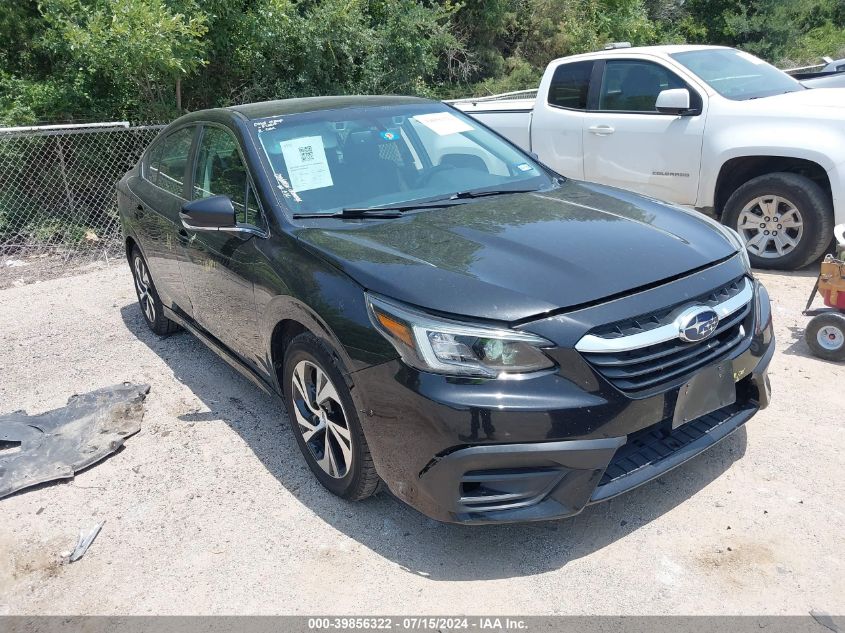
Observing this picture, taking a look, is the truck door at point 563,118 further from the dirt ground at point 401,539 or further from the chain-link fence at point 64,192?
the chain-link fence at point 64,192

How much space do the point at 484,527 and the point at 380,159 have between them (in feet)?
6.42

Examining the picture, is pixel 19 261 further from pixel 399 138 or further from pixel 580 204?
pixel 580 204

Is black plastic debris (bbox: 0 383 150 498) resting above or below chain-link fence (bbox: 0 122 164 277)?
below

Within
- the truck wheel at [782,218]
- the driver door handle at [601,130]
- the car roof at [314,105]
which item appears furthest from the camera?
the driver door handle at [601,130]

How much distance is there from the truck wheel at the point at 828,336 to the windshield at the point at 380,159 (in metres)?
1.90

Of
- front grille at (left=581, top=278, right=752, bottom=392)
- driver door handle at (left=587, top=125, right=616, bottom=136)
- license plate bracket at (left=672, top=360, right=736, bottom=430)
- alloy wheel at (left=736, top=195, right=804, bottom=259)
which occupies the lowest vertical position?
alloy wheel at (left=736, top=195, right=804, bottom=259)

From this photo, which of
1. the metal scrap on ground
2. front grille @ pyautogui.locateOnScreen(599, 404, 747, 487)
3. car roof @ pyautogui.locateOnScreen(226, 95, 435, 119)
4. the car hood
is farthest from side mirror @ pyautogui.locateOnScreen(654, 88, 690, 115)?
the metal scrap on ground

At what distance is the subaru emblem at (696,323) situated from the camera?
2.84m

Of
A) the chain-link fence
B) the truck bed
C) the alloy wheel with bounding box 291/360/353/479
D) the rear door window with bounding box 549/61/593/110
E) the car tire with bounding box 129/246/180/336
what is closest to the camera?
the alloy wheel with bounding box 291/360/353/479

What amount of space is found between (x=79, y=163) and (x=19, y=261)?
1.27m

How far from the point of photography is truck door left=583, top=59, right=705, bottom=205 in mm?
6531

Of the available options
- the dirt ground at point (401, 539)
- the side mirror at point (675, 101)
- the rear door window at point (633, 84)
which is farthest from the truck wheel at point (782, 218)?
the dirt ground at point (401, 539)

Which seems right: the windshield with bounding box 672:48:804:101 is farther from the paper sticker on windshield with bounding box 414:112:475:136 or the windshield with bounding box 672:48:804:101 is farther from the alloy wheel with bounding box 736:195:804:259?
the paper sticker on windshield with bounding box 414:112:475:136

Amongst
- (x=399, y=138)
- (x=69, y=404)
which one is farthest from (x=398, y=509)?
(x=69, y=404)
